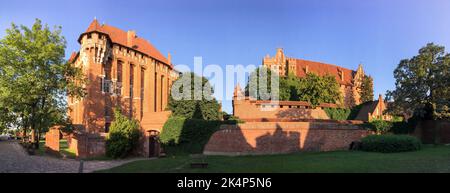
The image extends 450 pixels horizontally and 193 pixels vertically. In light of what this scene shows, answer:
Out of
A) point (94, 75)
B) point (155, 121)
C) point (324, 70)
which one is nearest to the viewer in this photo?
point (155, 121)

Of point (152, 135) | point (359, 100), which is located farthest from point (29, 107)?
point (359, 100)

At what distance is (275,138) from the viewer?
72.1 feet

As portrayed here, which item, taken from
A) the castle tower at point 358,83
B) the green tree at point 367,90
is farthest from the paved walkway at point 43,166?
the castle tower at point 358,83

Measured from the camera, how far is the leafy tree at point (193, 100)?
38.2m

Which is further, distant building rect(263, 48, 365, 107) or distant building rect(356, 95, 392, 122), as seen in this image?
distant building rect(263, 48, 365, 107)

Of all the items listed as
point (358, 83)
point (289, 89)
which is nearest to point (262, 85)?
point (289, 89)

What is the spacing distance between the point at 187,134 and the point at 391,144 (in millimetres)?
14488

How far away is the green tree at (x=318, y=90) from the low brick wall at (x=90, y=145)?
24.0 metres

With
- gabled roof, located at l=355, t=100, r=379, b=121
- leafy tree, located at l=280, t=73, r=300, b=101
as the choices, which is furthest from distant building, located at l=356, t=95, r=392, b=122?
leafy tree, located at l=280, t=73, r=300, b=101

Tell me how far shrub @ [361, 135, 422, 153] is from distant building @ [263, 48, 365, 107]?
3770cm

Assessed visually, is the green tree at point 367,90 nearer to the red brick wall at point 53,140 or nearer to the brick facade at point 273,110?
A: the brick facade at point 273,110

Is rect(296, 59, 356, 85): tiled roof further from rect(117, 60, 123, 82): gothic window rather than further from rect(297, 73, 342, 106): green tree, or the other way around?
rect(117, 60, 123, 82): gothic window

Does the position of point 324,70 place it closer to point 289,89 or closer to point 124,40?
point 289,89

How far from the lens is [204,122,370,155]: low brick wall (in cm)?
2197
